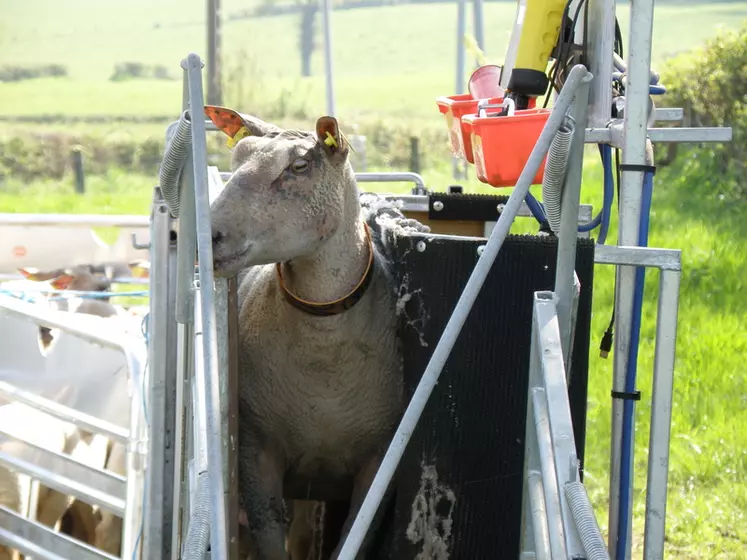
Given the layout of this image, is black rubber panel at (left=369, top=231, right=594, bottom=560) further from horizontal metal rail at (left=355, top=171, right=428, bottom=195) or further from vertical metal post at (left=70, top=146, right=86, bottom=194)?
vertical metal post at (left=70, top=146, right=86, bottom=194)

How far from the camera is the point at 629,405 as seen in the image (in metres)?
3.00

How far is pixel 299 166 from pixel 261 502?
3.38 feet

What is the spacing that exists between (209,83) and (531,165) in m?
17.5

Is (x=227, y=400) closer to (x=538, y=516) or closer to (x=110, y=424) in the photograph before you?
(x=538, y=516)

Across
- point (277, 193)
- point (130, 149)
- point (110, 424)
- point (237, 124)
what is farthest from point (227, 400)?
point (130, 149)

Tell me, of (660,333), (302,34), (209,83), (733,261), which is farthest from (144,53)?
(660,333)

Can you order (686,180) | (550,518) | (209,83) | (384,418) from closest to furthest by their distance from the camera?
(550,518) < (384,418) < (686,180) < (209,83)

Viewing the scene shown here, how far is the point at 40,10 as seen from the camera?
26047 millimetres

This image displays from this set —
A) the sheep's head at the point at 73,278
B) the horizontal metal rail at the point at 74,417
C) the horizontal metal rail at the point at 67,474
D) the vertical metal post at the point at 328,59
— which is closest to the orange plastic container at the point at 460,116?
the horizontal metal rail at the point at 74,417

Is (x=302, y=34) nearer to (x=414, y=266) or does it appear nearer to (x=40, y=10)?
(x=40, y=10)

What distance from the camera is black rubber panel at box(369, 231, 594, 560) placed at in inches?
114

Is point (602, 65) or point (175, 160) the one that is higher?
point (602, 65)

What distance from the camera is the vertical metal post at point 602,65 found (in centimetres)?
306

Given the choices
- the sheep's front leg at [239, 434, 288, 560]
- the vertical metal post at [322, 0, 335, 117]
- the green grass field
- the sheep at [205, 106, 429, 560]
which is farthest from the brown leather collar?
the vertical metal post at [322, 0, 335, 117]
